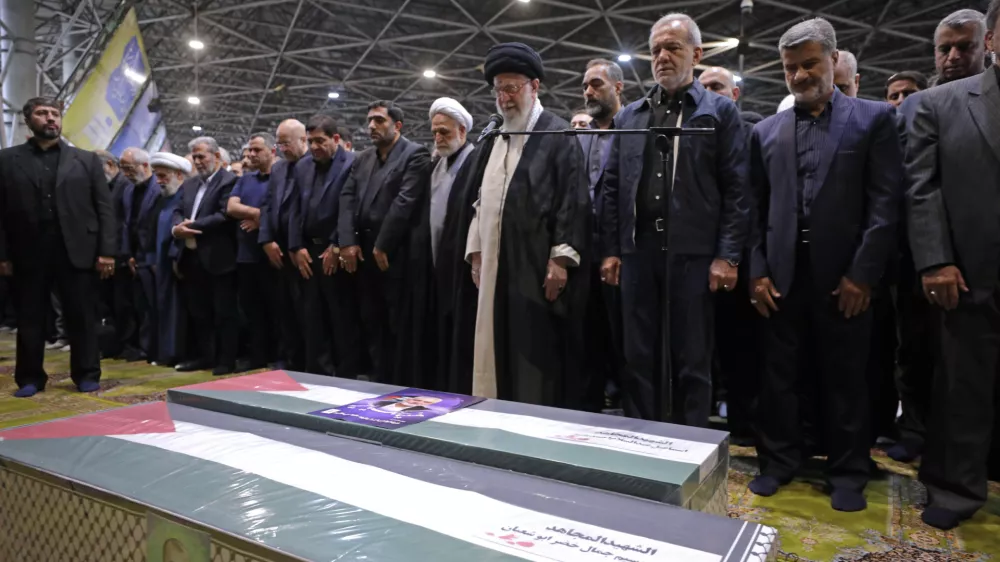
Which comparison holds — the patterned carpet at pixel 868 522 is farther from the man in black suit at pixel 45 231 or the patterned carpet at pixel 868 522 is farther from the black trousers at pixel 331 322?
the man in black suit at pixel 45 231

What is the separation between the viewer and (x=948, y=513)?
2.03m

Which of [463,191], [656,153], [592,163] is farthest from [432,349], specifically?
[656,153]

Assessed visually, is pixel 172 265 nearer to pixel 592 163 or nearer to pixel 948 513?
pixel 592 163

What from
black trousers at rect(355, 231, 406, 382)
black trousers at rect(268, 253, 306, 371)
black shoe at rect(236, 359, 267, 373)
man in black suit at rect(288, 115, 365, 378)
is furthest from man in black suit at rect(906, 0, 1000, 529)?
black shoe at rect(236, 359, 267, 373)

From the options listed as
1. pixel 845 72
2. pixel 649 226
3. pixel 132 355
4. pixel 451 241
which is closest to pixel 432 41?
pixel 132 355

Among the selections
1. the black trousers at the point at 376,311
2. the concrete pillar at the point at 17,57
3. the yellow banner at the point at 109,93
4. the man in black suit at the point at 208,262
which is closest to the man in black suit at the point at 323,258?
the black trousers at the point at 376,311

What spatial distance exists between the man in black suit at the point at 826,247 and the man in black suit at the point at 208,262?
3.71m

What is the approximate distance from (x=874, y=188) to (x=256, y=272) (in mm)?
3890

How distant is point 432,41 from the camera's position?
532 inches

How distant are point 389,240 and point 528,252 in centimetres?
113

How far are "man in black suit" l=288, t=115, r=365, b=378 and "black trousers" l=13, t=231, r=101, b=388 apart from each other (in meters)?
1.28

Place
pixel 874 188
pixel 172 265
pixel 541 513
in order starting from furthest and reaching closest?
pixel 172 265 → pixel 874 188 → pixel 541 513

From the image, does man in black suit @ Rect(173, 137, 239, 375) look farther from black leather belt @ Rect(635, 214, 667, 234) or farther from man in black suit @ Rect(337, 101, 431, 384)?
black leather belt @ Rect(635, 214, 667, 234)

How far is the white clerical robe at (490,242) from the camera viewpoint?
2.73 metres
